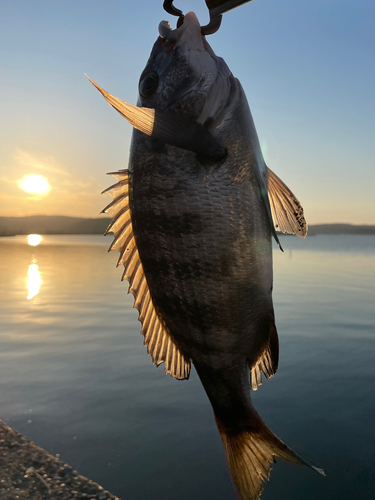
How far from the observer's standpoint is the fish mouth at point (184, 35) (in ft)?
7.76

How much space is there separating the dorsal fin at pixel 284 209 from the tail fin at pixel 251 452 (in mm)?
1336

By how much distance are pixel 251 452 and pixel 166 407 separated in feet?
25.2

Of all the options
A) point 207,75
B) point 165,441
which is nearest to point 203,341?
point 207,75

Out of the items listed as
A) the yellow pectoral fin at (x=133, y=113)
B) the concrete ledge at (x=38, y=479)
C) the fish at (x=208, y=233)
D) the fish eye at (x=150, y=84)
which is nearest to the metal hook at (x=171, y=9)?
the fish at (x=208, y=233)

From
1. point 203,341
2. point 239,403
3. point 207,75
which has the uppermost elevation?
point 207,75

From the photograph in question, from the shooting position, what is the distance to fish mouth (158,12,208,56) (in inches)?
93.1

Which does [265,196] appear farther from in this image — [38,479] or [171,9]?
[38,479]

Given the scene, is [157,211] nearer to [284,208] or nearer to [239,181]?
[239,181]

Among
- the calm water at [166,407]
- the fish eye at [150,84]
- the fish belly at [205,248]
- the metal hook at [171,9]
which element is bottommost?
the calm water at [166,407]

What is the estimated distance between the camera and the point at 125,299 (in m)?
24.8

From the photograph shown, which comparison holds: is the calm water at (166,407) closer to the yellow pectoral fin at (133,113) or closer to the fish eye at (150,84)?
the yellow pectoral fin at (133,113)

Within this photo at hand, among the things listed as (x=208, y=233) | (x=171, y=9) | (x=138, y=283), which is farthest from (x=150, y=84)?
(x=138, y=283)

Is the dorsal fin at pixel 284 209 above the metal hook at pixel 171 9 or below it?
below

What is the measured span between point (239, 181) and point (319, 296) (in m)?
24.5
